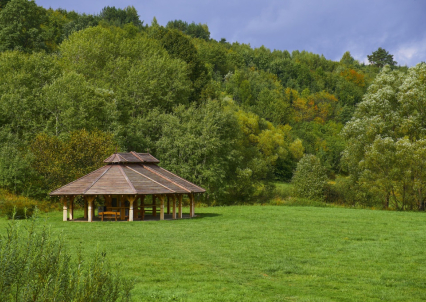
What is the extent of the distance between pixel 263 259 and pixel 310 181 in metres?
32.7

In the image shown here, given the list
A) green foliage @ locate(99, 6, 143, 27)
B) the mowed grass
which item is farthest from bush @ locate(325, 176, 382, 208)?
green foliage @ locate(99, 6, 143, 27)

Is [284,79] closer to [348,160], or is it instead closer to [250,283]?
[348,160]

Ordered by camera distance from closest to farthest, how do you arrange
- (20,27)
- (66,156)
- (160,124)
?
(66,156), (160,124), (20,27)

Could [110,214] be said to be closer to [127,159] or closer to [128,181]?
[128,181]

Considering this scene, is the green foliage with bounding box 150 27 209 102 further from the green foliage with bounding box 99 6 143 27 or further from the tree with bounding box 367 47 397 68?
the tree with bounding box 367 47 397 68

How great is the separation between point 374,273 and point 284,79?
9439 centimetres

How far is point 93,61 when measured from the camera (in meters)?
50.5

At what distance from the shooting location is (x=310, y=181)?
46.2 meters

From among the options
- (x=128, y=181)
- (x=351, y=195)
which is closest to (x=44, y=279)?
(x=128, y=181)

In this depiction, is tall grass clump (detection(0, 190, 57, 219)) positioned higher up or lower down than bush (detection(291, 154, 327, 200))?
lower down

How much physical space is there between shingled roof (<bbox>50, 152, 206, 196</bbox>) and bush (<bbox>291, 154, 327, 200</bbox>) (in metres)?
20.9

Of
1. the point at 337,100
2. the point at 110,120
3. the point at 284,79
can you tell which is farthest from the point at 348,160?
the point at 284,79

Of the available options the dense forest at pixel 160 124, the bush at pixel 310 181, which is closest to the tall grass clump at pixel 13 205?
the dense forest at pixel 160 124

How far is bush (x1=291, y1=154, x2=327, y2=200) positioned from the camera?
46031 millimetres
